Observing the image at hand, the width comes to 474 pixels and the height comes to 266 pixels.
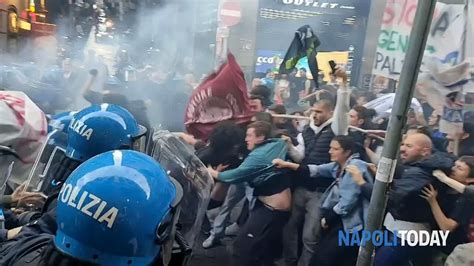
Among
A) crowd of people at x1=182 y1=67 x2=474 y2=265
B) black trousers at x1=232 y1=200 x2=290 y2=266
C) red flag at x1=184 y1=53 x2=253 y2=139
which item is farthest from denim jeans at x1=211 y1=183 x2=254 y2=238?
red flag at x1=184 y1=53 x2=253 y2=139

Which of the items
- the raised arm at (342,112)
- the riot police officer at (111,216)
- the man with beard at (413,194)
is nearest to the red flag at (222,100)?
the raised arm at (342,112)

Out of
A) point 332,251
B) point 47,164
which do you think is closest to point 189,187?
point 47,164

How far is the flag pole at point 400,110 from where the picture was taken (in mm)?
2342

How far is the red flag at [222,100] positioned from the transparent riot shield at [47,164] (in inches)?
52.1

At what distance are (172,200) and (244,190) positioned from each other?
96.6 inches

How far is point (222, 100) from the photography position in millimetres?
3855

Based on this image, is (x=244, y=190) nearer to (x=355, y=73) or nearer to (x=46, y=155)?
(x=355, y=73)

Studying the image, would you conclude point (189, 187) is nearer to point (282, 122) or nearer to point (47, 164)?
point (47, 164)

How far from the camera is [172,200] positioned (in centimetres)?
136

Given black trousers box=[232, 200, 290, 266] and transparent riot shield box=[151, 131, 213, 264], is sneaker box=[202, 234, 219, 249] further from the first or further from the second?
transparent riot shield box=[151, 131, 213, 264]

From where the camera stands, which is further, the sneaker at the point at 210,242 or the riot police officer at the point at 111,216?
the sneaker at the point at 210,242

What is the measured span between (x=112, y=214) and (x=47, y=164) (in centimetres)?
160

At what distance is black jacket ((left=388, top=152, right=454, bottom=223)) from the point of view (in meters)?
3.04
